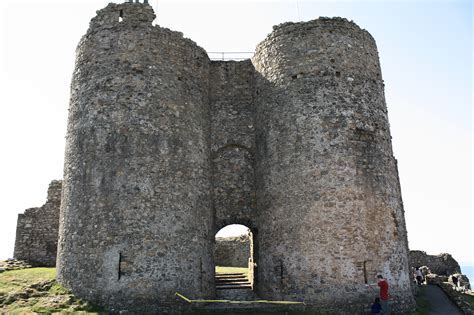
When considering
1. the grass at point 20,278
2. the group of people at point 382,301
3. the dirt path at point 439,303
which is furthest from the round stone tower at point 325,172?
the grass at point 20,278

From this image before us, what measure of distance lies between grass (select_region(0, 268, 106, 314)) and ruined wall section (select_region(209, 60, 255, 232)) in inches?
247

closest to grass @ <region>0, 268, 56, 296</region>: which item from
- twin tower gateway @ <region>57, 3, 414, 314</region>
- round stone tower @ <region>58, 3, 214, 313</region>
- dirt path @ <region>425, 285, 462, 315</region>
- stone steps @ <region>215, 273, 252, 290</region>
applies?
round stone tower @ <region>58, 3, 214, 313</region>

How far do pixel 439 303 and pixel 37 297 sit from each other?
54.0ft

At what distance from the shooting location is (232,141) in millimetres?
18125

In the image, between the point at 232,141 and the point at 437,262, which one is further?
the point at 437,262

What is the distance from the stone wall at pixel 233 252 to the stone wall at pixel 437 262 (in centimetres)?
1277

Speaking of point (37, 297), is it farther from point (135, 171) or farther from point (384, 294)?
point (384, 294)

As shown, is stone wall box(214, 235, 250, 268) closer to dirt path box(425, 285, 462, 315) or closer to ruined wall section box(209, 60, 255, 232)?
ruined wall section box(209, 60, 255, 232)

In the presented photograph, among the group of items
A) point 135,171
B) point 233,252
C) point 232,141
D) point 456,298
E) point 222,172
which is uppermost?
point 232,141

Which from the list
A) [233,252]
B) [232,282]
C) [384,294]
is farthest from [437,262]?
[384,294]

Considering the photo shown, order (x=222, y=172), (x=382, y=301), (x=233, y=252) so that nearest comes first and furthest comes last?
(x=382, y=301) < (x=222, y=172) < (x=233, y=252)

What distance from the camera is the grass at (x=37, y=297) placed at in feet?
43.7

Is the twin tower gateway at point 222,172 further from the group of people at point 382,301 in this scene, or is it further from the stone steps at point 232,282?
the stone steps at point 232,282

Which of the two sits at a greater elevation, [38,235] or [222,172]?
[222,172]
